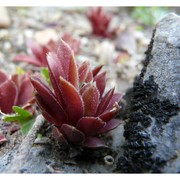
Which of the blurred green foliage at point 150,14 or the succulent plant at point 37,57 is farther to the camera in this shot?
the blurred green foliage at point 150,14

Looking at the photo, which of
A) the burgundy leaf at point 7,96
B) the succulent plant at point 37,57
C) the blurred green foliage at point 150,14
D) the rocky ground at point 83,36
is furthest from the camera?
the blurred green foliage at point 150,14

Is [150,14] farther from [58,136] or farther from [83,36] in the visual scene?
[58,136]

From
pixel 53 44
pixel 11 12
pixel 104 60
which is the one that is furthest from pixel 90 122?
pixel 11 12

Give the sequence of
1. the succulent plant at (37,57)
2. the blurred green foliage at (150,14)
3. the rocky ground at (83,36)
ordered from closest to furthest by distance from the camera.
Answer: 1. the succulent plant at (37,57)
2. the rocky ground at (83,36)
3. the blurred green foliage at (150,14)

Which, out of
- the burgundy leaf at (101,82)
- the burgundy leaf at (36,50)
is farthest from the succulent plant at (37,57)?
the burgundy leaf at (101,82)

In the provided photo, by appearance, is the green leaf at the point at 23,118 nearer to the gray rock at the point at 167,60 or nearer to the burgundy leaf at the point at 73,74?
the burgundy leaf at the point at 73,74

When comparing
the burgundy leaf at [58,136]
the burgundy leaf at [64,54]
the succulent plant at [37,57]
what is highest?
the burgundy leaf at [64,54]
